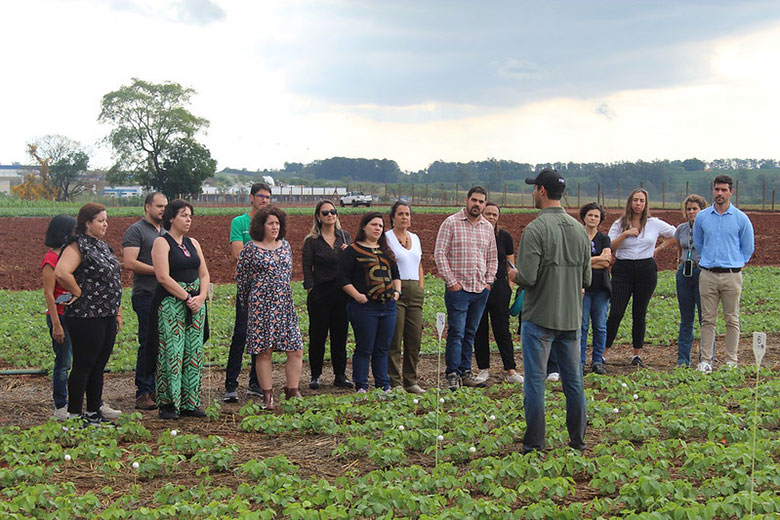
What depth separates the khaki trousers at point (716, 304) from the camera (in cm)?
965

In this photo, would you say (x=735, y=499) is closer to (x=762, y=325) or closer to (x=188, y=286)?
(x=188, y=286)

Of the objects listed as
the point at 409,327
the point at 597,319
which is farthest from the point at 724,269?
the point at 409,327

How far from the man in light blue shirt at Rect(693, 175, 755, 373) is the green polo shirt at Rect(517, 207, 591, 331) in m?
3.96

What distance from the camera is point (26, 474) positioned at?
5750 millimetres

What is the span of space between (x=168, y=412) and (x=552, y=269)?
4.10 metres

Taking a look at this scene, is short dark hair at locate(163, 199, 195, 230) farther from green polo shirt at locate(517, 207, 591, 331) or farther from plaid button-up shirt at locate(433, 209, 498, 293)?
green polo shirt at locate(517, 207, 591, 331)

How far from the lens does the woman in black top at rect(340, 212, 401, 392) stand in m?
8.60

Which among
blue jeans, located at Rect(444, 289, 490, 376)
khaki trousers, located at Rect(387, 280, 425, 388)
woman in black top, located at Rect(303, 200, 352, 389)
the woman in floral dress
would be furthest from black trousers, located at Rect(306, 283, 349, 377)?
blue jeans, located at Rect(444, 289, 490, 376)

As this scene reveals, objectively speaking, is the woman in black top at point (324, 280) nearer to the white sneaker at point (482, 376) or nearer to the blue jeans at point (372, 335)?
the blue jeans at point (372, 335)

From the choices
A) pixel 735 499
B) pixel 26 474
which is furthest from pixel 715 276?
pixel 26 474

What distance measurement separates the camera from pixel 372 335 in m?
8.71

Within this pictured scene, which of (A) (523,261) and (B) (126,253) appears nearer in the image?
(A) (523,261)

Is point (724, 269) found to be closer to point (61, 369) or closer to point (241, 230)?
point (241, 230)

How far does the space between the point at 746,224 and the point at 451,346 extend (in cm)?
393
